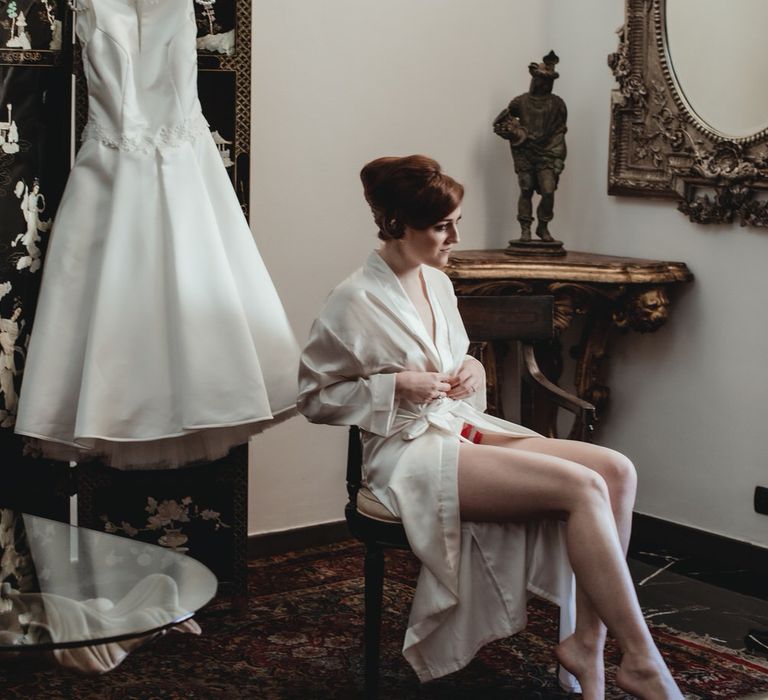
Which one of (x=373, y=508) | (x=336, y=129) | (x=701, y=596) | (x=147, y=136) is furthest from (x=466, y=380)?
(x=336, y=129)

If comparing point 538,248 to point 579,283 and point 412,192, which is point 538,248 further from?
point 412,192

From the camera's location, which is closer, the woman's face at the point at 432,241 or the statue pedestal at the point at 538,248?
the woman's face at the point at 432,241

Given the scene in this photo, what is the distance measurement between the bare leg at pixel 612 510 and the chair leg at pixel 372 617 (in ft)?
1.32

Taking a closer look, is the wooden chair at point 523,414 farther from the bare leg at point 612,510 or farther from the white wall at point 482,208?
the white wall at point 482,208

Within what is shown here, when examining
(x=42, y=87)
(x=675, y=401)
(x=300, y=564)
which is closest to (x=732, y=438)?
(x=675, y=401)

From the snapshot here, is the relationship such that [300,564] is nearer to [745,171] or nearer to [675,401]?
[675,401]

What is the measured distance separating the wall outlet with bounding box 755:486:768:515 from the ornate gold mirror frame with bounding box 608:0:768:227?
83 centimetres

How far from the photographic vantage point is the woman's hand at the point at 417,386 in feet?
9.08

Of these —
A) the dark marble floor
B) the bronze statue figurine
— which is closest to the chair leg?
the dark marble floor

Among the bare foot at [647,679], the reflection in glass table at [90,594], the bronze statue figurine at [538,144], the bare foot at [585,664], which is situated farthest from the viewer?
the bronze statue figurine at [538,144]

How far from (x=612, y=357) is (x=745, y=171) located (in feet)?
2.91

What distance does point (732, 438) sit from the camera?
3.95 meters

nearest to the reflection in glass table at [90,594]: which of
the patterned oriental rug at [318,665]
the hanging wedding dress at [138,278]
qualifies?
the patterned oriental rug at [318,665]

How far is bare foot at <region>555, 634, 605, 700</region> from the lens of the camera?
8.72ft
